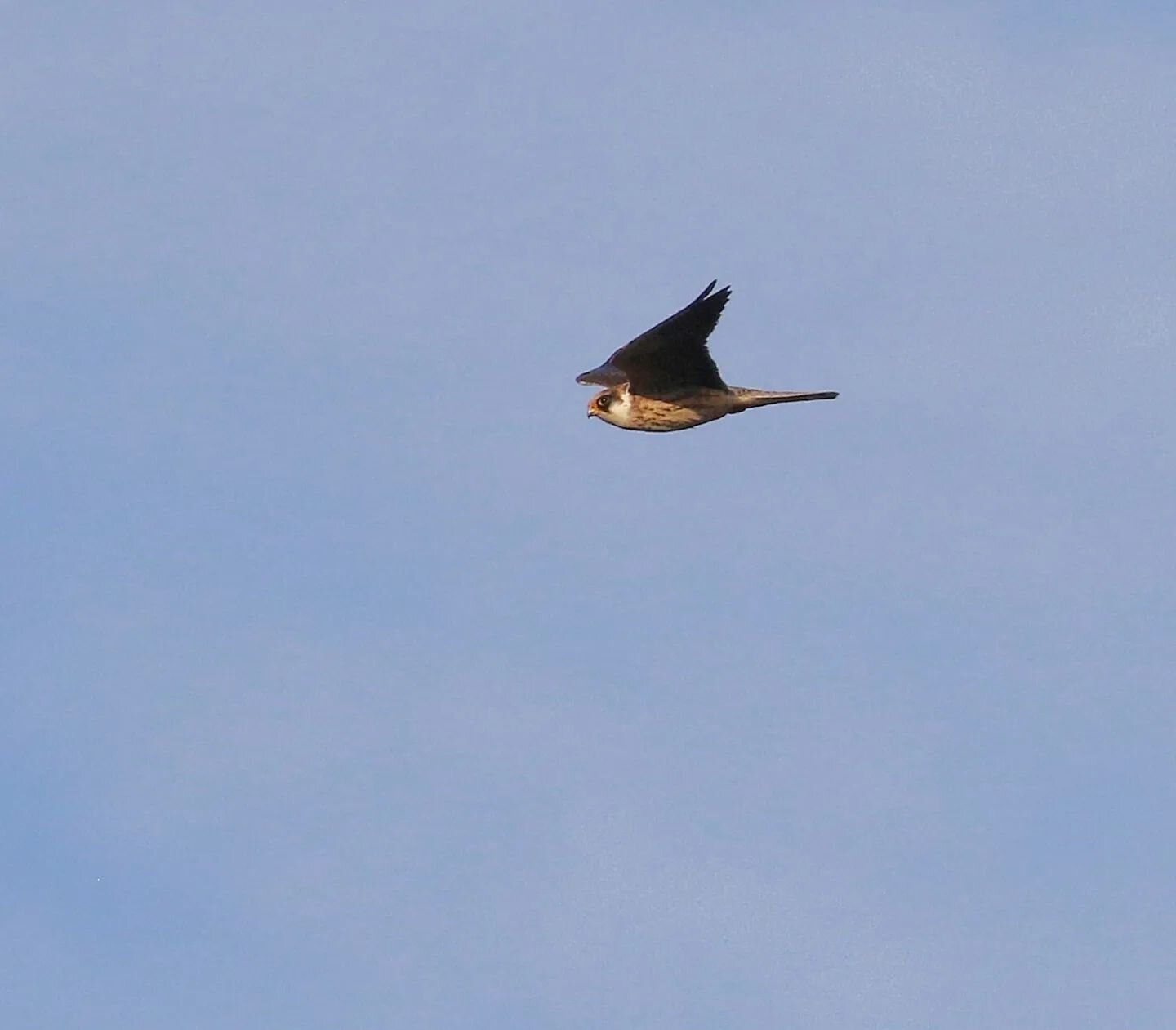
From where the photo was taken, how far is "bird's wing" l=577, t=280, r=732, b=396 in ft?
73.4

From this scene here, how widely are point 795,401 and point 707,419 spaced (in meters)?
0.90

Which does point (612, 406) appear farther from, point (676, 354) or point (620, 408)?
point (676, 354)

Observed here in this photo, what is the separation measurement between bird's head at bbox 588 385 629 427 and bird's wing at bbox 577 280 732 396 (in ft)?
0.45

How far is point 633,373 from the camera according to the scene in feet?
77.7

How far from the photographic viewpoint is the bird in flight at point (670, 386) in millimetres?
22844

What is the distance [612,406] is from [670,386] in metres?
0.80

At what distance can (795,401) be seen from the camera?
24125mm

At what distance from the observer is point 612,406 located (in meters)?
24.5

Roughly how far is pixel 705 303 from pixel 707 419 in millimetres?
2336

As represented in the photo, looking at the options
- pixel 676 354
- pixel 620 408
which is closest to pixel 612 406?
pixel 620 408

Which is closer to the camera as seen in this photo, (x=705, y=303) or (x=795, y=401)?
(x=705, y=303)

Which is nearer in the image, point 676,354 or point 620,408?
point 676,354

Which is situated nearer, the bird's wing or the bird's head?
the bird's wing

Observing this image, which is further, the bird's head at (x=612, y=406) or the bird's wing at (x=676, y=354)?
the bird's head at (x=612, y=406)
